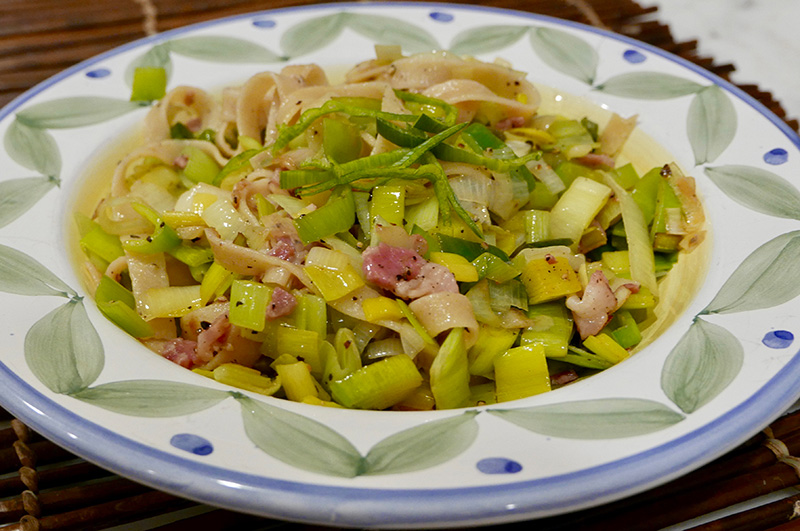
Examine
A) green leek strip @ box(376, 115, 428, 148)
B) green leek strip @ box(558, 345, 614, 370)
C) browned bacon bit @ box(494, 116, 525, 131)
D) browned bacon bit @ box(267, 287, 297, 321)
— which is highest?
green leek strip @ box(376, 115, 428, 148)

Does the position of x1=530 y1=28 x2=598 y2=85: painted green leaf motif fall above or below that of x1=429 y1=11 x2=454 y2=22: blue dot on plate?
below

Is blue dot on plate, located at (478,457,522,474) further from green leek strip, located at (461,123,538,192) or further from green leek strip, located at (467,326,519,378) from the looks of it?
green leek strip, located at (461,123,538,192)

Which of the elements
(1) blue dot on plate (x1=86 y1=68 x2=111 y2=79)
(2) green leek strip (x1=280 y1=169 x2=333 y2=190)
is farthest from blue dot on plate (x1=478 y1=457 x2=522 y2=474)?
(1) blue dot on plate (x1=86 y1=68 x2=111 y2=79)

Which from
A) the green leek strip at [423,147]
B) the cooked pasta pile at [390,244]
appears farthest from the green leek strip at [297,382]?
the green leek strip at [423,147]

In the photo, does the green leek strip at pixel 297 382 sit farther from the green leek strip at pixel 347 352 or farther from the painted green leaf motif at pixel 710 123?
the painted green leaf motif at pixel 710 123

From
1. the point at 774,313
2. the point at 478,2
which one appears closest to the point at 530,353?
the point at 774,313

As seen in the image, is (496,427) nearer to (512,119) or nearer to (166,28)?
(512,119)
